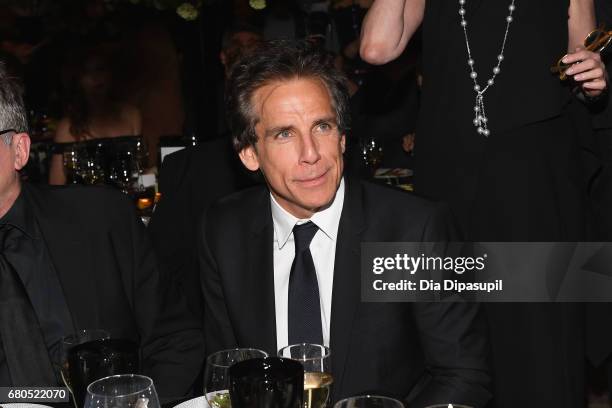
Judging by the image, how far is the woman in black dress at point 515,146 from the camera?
2588 mm

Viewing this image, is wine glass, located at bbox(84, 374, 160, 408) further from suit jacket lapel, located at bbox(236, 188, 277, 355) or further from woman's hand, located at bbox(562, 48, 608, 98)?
woman's hand, located at bbox(562, 48, 608, 98)

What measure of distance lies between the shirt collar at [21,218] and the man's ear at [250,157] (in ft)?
1.85

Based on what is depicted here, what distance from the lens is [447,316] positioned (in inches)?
79.4

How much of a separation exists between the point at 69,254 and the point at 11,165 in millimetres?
269

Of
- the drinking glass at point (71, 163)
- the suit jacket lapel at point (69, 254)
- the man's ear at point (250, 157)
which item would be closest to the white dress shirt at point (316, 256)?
the man's ear at point (250, 157)

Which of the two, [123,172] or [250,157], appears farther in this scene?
[123,172]

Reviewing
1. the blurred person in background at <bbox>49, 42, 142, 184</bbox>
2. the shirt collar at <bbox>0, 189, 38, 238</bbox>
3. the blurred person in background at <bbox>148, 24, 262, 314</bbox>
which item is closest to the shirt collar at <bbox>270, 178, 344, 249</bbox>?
the shirt collar at <bbox>0, 189, 38, 238</bbox>

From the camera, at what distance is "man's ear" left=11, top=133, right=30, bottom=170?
2.15 metres

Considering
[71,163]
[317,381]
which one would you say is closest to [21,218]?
[317,381]

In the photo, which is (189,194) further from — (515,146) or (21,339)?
(21,339)

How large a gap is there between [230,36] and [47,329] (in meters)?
2.63

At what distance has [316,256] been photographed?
2.16 meters

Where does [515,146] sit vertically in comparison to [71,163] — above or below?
below

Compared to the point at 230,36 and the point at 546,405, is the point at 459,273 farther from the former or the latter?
the point at 230,36
